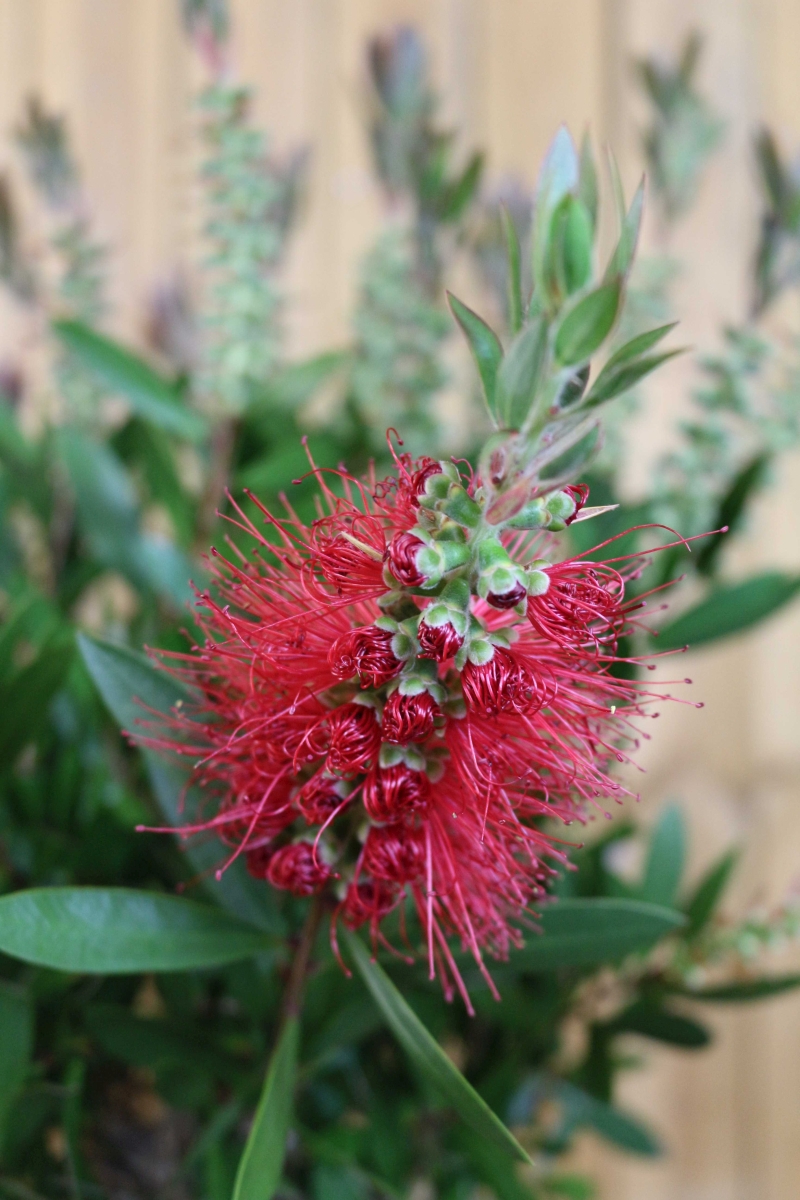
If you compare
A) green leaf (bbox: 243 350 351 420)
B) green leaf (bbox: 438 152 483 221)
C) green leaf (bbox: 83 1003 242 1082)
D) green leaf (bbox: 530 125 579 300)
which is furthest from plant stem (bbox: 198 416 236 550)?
green leaf (bbox: 530 125 579 300)

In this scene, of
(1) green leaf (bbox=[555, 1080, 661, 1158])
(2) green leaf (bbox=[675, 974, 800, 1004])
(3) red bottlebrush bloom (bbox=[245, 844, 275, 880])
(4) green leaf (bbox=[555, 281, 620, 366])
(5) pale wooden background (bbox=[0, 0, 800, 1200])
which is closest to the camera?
(4) green leaf (bbox=[555, 281, 620, 366])

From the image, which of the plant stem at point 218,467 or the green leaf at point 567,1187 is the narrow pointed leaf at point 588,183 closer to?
the plant stem at point 218,467

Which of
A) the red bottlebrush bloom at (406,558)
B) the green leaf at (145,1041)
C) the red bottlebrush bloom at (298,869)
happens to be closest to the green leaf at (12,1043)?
the green leaf at (145,1041)

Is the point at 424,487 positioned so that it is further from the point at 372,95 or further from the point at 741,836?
the point at 741,836

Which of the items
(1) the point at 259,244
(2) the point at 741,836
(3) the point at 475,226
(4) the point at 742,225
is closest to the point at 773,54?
(4) the point at 742,225

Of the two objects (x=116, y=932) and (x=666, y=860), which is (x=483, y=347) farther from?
(x=666, y=860)

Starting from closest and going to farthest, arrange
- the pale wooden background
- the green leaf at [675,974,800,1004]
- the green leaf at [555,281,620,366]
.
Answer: the green leaf at [555,281,620,366], the green leaf at [675,974,800,1004], the pale wooden background

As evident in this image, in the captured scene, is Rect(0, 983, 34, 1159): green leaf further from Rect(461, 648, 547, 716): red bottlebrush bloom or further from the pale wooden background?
the pale wooden background
